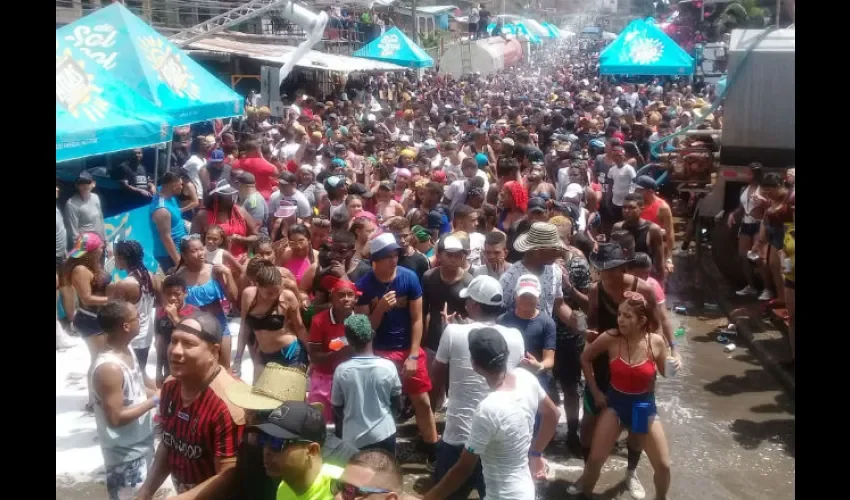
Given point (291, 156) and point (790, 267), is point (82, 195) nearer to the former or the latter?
point (291, 156)

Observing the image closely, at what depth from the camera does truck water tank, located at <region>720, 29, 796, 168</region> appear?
8859 mm

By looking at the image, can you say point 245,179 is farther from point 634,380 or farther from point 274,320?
point 634,380

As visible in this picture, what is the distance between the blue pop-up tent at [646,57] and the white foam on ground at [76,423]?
49.3ft

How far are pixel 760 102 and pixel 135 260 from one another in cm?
695

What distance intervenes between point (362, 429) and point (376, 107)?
776 inches

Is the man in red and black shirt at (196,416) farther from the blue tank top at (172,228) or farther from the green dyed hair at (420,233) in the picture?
the blue tank top at (172,228)

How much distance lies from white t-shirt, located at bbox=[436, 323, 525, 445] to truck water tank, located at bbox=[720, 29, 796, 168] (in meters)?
5.91

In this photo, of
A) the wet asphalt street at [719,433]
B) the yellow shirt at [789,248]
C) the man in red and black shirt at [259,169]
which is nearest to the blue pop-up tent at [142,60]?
the man in red and black shirt at [259,169]

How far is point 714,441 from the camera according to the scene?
584cm

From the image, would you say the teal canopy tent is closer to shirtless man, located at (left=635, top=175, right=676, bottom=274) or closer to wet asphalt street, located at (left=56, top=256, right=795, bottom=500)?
wet asphalt street, located at (left=56, top=256, right=795, bottom=500)

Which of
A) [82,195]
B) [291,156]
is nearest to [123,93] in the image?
[82,195]

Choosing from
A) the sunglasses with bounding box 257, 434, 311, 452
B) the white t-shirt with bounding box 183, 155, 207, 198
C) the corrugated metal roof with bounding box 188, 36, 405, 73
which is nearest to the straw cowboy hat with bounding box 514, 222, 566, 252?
the sunglasses with bounding box 257, 434, 311, 452

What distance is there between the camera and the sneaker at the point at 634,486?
4980 mm

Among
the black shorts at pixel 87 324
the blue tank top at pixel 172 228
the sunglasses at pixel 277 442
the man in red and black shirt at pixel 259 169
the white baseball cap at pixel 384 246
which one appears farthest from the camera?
the man in red and black shirt at pixel 259 169
